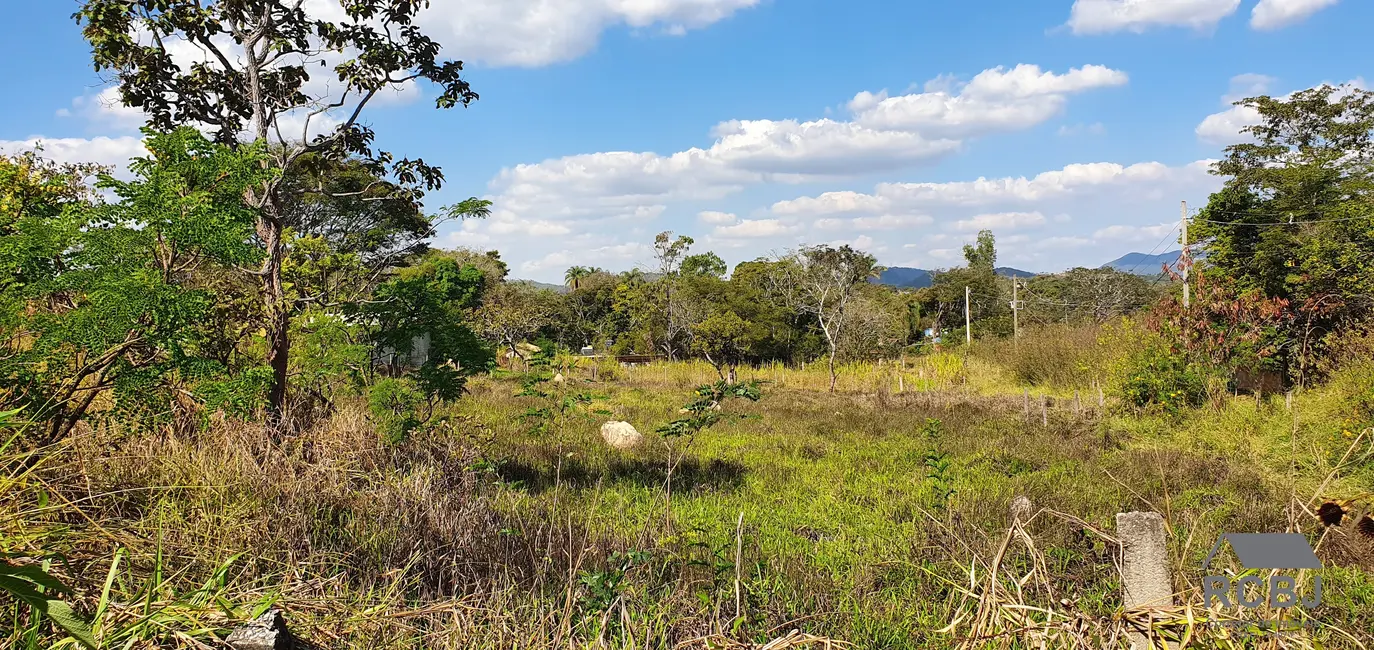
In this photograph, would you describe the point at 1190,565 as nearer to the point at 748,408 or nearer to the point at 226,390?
the point at 226,390

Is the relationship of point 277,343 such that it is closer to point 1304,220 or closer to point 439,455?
point 439,455

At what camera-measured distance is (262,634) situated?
1993mm

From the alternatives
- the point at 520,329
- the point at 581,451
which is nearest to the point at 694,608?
the point at 581,451

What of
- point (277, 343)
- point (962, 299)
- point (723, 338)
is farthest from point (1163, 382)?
point (962, 299)

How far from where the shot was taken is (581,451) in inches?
344

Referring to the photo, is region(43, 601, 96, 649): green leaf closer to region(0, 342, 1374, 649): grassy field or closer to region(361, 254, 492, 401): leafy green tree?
region(0, 342, 1374, 649): grassy field

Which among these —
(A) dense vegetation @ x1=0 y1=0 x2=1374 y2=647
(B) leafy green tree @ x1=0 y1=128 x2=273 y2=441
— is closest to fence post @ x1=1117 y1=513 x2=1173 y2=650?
(A) dense vegetation @ x1=0 y1=0 x2=1374 y2=647

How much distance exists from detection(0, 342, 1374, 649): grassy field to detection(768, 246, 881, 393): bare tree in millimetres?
10984

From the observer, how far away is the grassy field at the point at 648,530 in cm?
224

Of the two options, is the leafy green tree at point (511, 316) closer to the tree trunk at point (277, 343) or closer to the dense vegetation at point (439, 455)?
the dense vegetation at point (439, 455)

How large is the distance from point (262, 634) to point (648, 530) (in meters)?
3.03

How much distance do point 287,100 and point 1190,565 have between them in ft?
26.5

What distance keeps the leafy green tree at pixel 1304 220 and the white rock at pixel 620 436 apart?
944cm

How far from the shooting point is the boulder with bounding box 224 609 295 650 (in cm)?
196
